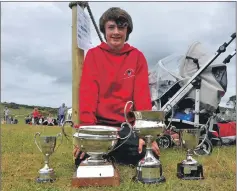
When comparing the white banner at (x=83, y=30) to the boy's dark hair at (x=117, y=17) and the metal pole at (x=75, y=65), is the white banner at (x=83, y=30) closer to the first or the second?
the metal pole at (x=75, y=65)

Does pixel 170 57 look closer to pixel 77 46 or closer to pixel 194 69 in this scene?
pixel 194 69

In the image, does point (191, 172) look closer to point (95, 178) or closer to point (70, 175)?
point (95, 178)

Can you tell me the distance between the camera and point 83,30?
3.09 metres

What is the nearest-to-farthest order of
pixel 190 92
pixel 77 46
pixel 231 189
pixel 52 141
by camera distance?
A: pixel 231 189, pixel 52 141, pixel 77 46, pixel 190 92

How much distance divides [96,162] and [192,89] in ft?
8.46

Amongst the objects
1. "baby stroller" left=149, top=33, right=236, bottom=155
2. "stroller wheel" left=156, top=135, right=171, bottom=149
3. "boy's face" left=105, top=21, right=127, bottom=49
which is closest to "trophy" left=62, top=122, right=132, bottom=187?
"boy's face" left=105, top=21, right=127, bottom=49

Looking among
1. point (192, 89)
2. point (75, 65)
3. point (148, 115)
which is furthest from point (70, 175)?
point (192, 89)

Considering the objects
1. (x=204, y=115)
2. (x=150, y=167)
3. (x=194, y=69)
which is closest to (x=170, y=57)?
(x=194, y=69)

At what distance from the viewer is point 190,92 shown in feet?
14.4

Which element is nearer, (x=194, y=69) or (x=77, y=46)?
(x=77, y=46)

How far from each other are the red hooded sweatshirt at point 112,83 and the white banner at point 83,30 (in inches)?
13.6

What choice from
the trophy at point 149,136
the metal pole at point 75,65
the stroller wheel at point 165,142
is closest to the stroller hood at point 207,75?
the stroller wheel at point 165,142

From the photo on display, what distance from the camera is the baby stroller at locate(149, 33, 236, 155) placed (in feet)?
13.8

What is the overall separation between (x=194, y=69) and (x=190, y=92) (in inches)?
13.0
